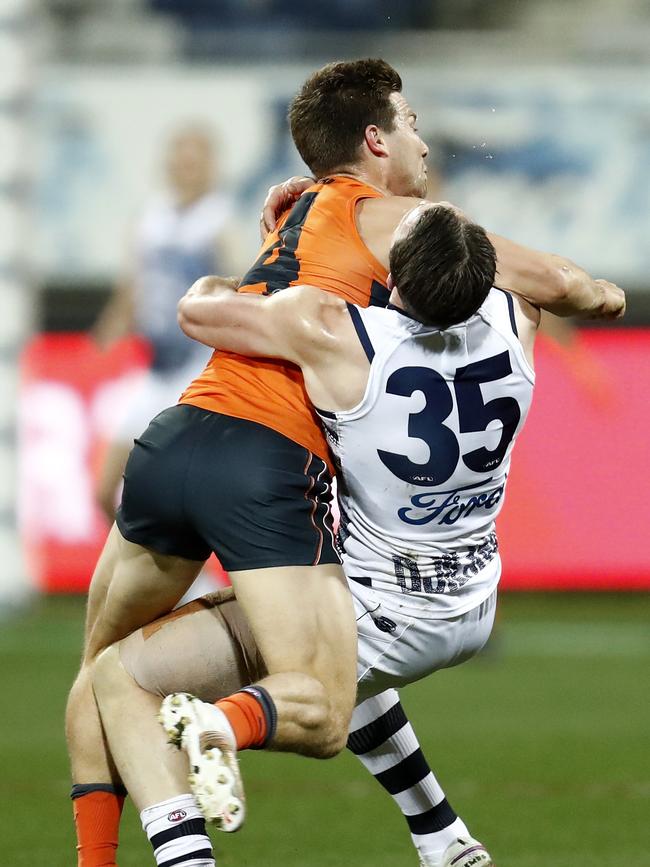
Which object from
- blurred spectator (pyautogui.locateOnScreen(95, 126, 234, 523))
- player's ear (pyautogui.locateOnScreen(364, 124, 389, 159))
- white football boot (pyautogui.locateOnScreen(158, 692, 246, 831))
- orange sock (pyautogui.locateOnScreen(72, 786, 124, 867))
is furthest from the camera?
blurred spectator (pyautogui.locateOnScreen(95, 126, 234, 523))

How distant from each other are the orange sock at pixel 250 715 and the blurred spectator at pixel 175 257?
5573 mm

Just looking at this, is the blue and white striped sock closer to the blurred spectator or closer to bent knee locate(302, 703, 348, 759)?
bent knee locate(302, 703, 348, 759)

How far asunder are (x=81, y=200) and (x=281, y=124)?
1.71 metres

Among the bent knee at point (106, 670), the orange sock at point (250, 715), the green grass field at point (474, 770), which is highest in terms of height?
the orange sock at point (250, 715)

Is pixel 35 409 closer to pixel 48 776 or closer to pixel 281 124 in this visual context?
pixel 281 124

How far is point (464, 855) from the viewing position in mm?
4680

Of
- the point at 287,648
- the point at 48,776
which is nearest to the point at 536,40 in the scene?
the point at 48,776

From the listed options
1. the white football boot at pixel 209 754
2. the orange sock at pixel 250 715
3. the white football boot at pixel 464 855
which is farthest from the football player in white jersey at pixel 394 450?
the white football boot at pixel 464 855

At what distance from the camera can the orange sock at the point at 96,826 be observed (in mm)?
4195

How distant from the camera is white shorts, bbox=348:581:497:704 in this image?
424 cm

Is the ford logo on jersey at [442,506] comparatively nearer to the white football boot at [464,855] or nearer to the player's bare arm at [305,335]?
the player's bare arm at [305,335]

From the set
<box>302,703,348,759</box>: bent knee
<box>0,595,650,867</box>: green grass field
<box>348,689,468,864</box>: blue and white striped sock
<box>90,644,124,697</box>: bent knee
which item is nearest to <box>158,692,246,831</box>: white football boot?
<box>302,703,348,759</box>: bent knee

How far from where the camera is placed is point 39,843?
215 inches

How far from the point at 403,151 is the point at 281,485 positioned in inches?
40.9
